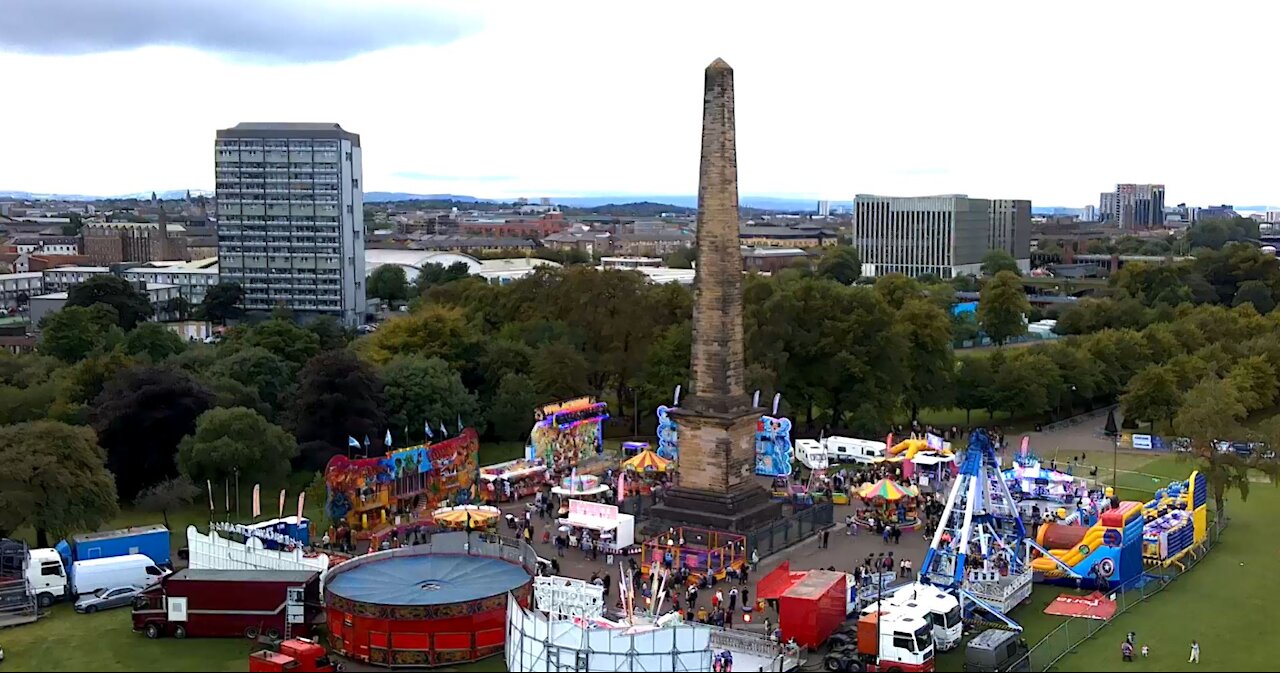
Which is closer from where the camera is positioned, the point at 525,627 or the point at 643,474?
the point at 525,627

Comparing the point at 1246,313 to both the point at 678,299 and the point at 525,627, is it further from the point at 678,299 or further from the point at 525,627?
the point at 525,627

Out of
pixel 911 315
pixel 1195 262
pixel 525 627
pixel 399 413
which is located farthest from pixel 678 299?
pixel 1195 262

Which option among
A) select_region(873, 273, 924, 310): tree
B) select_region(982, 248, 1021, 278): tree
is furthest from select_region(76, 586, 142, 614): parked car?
select_region(982, 248, 1021, 278): tree

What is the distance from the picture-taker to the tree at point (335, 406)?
48.9 metres

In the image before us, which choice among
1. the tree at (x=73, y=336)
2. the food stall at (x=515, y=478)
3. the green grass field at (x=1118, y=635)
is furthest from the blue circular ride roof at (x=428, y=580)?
the tree at (x=73, y=336)

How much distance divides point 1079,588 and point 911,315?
28.0m

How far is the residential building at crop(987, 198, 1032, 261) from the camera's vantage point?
586 ft

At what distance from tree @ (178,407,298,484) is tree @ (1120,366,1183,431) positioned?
126 ft

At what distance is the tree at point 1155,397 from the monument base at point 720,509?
84.0 feet

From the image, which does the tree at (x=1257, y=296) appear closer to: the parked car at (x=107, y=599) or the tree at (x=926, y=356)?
the tree at (x=926, y=356)

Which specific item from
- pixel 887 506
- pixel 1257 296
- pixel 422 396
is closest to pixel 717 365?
pixel 887 506

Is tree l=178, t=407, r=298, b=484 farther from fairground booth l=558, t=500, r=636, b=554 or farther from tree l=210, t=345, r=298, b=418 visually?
fairground booth l=558, t=500, r=636, b=554

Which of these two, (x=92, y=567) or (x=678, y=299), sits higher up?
(x=678, y=299)

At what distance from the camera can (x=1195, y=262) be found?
110125 millimetres
